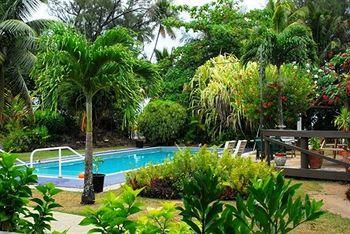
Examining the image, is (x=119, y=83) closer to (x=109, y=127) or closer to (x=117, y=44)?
(x=117, y=44)

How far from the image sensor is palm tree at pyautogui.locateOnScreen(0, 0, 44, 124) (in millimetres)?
16156

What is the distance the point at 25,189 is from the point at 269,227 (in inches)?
69.3

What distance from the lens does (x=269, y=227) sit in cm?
201

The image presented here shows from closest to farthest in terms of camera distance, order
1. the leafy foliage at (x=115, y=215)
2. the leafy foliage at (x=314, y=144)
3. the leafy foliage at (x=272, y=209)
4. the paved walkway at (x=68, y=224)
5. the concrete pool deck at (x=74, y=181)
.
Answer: the leafy foliage at (x=272, y=209), the leafy foliage at (x=115, y=215), the paved walkway at (x=68, y=224), the concrete pool deck at (x=74, y=181), the leafy foliage at (x=314, y=144)

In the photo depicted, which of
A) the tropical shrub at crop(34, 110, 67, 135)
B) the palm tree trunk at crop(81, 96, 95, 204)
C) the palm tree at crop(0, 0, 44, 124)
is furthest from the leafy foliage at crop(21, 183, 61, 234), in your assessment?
the tropical shrub at crop(34, 110, 67, 135)

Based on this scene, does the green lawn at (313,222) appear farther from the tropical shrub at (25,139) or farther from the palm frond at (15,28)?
the tropical shrub at (25,139)

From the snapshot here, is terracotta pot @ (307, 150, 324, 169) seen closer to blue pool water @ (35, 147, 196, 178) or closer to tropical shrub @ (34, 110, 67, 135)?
blue pool water @ (35, 147, 196, 178)

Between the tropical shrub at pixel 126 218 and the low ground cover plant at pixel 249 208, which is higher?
the low ground cover plant at pixel 249 208

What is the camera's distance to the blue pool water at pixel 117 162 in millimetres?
14250

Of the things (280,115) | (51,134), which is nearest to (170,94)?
(51,134)

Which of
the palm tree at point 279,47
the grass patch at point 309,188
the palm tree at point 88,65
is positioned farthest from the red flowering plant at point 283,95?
the palm tree at point 88,65

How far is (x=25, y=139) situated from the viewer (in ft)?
60.4

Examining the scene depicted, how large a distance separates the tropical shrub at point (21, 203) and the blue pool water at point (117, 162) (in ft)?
Result: 32.2

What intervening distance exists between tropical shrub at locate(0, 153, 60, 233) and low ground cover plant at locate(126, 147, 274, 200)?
5.27 meters
